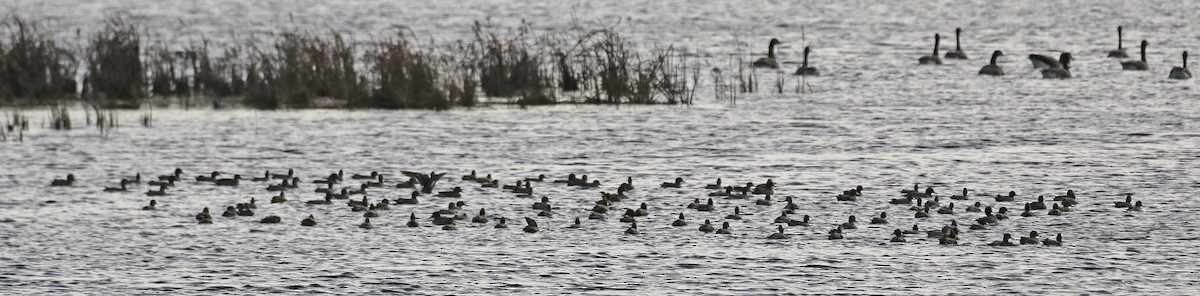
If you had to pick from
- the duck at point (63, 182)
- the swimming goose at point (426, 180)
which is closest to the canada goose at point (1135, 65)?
the swimming goose at point (426, 180)

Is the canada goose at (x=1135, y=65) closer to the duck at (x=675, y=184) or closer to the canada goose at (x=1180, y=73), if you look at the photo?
the canada goose at (x=1180, y=73)

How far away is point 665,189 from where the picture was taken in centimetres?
2114

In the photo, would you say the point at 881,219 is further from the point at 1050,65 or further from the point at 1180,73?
the point at 1050,65

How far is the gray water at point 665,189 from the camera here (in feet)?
51.1

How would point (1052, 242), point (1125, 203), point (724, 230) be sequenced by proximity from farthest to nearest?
1. point (1125, 203)
2. point (724, 230)
3. point (1052, 242)

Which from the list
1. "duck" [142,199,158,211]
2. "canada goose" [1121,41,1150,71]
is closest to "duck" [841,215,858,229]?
"duck" [142,199,158,211]

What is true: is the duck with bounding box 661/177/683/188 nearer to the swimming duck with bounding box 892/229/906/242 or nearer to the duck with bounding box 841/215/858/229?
the duck with bounding box 841/215/858/229

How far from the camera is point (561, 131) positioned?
27953 millimetres

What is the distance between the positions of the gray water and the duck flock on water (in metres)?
0.14

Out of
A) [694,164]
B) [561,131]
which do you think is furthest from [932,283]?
[561,131]

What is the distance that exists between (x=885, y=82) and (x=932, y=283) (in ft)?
74.9

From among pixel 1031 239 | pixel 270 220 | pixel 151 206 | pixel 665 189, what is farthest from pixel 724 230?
pixel 151 206

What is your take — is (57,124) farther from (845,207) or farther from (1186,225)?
(1186,225)

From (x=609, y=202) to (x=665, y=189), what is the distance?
1.68 metres
